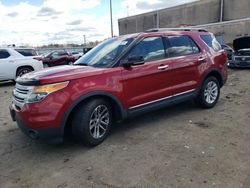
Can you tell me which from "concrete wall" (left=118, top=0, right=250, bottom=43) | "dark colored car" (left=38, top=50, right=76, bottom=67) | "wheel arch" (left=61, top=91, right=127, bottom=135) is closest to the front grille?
"wheel arch" (left=61, top=91, right=127, bottom=135)

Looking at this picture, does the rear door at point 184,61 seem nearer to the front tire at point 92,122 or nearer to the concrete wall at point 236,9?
the front tire at point 92,122

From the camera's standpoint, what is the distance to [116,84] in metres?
4.57

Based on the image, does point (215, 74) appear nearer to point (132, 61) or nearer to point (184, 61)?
point (184, 61)

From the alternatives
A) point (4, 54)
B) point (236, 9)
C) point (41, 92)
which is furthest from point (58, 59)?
point (236, 9)

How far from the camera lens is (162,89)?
17.3 feet

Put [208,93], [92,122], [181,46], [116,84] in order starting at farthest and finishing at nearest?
[208,93]
[181,46]
[116,84]
[92,122]

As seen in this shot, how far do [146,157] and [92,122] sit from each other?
1.02m

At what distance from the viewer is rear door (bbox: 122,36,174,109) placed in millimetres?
→ 4770

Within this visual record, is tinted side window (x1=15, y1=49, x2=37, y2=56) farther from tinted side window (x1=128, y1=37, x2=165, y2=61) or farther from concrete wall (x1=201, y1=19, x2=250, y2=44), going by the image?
concrete wall (x1=201, y1=19, x2=250, y2=44)

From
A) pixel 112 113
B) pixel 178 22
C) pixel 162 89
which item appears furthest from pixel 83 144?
pixel 178 22

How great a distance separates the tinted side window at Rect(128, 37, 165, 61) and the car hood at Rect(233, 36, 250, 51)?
34.9ft

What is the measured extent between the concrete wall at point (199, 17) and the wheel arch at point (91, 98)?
40311 millimetres

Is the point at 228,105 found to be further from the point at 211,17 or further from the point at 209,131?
the point at 211,17

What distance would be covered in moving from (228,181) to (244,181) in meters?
0.19
